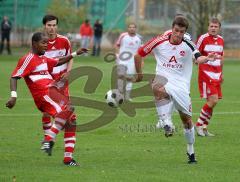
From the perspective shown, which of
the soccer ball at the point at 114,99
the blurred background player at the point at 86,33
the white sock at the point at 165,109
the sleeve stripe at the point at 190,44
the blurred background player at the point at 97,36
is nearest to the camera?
the sleeve stripe at the point at 190,44

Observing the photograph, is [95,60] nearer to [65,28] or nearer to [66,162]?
[65,28]

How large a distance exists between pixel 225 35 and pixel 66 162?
4608cm

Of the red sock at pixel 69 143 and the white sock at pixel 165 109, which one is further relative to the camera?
the white sock at pixel 165 109

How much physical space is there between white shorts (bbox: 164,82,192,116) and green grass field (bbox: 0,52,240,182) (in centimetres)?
84

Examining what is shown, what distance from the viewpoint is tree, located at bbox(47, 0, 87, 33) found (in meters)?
54.8

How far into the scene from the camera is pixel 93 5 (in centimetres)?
5731

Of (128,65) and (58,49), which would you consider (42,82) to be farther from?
(128,65)

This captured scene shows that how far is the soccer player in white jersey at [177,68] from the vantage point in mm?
12680

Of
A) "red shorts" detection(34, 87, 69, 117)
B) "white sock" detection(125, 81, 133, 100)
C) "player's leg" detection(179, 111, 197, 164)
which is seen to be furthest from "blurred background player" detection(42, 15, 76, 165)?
"white sock" detection(125, 81, 133, 100)

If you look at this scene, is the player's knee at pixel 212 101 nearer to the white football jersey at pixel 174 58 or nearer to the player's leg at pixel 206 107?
the player's leg at pixel 206 107

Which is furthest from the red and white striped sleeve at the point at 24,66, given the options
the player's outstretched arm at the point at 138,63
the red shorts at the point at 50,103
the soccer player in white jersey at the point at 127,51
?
the soccer player in white jersey at the point at 127,51

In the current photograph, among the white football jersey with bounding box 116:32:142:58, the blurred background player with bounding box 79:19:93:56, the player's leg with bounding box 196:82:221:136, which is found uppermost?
the player's leg with bounding box 196:82:221:136

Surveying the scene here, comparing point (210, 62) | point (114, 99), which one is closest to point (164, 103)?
point (210, 62)

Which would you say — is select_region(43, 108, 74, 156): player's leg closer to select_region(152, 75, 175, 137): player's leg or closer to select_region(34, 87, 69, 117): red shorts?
select_region(34, 87, 69, 117): red shorts
